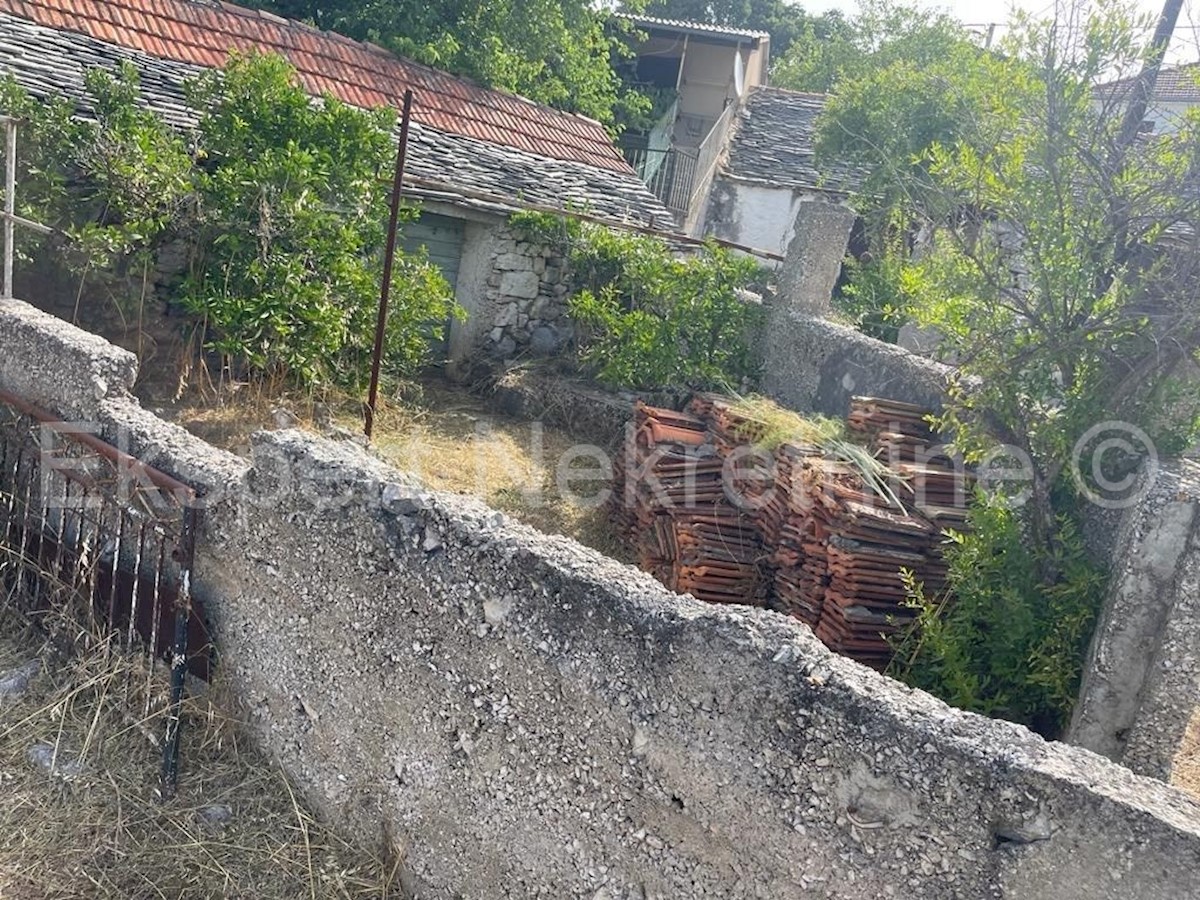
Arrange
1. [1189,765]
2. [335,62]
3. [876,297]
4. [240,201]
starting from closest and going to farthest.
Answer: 1. [1189,765]
2. [240,201]
3. [335,62]
4. [876,297]

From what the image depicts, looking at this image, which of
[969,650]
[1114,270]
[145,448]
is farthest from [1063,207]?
[145,448]

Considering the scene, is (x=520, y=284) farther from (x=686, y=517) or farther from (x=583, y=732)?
(x=583, y=732)

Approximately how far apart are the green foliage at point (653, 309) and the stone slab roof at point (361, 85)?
0.75 metres

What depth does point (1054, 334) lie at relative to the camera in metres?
5.39

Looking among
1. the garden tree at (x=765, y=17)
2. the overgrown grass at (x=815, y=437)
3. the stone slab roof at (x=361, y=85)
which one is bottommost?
the overgrown grass at (x=815, y=437)

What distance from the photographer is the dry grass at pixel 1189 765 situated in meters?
4.66

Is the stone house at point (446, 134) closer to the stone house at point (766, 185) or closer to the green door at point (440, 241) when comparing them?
the green door at point (440, 241)

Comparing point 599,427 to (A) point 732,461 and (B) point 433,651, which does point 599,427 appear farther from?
(B) point 433,651

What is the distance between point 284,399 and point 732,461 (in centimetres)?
365

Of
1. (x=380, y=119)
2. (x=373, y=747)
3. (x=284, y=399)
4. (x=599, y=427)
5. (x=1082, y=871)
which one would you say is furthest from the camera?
(x=599, y=427)

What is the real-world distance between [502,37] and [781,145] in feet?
23.3

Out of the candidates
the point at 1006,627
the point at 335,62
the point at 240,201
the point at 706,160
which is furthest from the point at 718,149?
the point at 1006,627

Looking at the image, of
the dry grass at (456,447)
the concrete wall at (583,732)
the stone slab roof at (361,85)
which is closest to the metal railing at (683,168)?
the stone slab roof at (361,85)

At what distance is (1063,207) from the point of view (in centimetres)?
538
